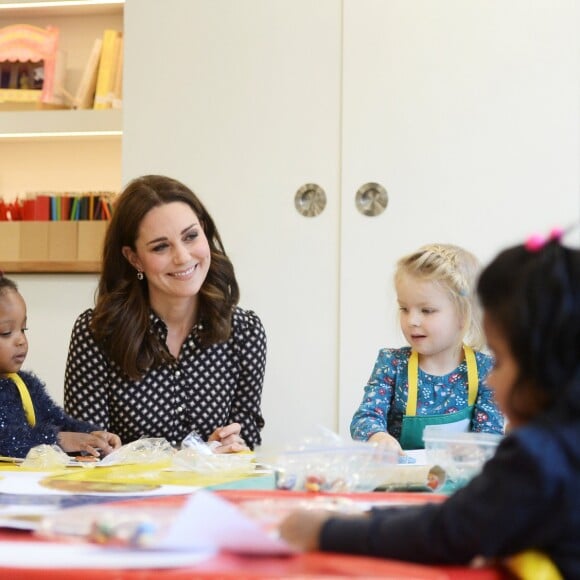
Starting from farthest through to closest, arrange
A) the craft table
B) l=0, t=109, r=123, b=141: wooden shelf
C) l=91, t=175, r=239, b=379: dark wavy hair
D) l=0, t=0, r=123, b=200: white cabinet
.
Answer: l=0, t=0, r=123, b=200: white cabinet < l=0, t=109, r=123, b=141: wooden shelf < l=91, t=175, r=239, b=379: dark wavy hair < the craft table

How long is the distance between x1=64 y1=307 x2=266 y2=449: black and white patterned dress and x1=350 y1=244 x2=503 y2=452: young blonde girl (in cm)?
29

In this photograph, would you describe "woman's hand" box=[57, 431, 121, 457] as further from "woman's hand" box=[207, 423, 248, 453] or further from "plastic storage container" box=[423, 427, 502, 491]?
"plastic storage container" box=[423, 427, 502, 491]

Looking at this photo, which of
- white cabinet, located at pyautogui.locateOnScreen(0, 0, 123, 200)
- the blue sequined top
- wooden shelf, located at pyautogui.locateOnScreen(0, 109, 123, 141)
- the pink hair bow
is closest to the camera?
the pink hair bow

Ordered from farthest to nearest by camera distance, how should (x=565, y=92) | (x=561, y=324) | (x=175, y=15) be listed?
(x=175, y=15)
(x=565, y=92)
(x=561, y=324)

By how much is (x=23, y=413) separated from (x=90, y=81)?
174 cm

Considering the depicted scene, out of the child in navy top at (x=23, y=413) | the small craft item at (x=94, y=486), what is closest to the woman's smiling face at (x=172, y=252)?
the child in navy top at (x=23, y=413)

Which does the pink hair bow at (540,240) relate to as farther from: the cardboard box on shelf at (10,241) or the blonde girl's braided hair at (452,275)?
the cardboard box on shelf at (10,241)

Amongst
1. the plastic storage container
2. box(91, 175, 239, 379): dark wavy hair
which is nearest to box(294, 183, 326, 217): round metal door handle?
box(91, 175, 239, 379): dark wavy hair

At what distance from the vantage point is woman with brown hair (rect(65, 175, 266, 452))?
196cm

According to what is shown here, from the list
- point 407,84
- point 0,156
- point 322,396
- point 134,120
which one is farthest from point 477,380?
point 0,156

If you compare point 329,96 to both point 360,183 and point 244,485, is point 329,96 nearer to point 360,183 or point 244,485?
point 360,183

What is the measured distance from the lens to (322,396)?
109 inches

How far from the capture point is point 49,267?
→ 9.93 ft

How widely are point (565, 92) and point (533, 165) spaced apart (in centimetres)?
23
